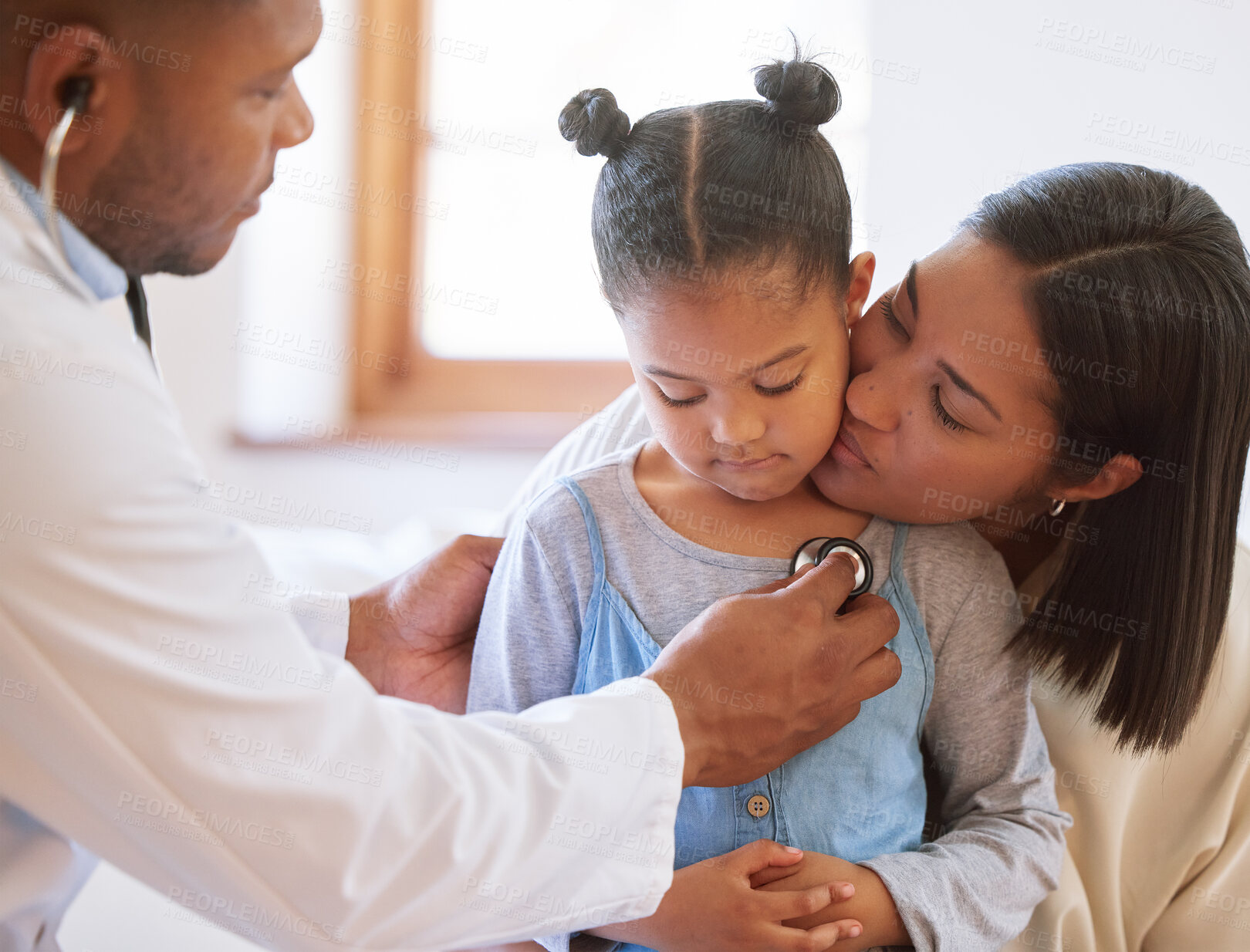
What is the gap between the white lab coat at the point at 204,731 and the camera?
0.74 meters

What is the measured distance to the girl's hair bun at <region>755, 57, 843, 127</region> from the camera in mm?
990

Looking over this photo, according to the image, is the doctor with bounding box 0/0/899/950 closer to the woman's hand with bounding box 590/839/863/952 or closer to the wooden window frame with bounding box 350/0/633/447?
the woman's hand with bounding box 590/839/863/952

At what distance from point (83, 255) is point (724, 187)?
1.87 feet

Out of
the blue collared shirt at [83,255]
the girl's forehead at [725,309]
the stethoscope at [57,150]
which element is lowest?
the girl's forehead at [725,309]

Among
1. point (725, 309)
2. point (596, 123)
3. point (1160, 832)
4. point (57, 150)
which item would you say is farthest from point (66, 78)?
point (1160, 832)

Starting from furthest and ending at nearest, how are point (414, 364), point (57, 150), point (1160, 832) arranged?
1. point (414, 364)
2. point (1160, 832)
3. point (57, 150)

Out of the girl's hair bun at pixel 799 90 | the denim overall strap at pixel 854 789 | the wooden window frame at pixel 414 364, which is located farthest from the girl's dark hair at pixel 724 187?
the wooden window frame at pixel 414 364

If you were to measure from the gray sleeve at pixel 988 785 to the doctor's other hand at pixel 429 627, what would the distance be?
578 millimetres

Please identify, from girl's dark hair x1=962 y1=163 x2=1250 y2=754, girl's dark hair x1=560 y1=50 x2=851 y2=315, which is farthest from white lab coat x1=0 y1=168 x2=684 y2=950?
girl's dark hair x1=962 y1=163 x2=1250 y2=754

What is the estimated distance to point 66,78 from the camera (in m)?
0.80

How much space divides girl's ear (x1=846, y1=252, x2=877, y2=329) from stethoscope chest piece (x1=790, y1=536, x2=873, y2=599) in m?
0.23

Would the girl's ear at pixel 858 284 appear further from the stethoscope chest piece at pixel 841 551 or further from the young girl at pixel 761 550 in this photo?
the stethoscope chest piece at pixel 841 551

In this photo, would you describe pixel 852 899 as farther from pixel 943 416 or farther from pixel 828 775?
pixel 943 416

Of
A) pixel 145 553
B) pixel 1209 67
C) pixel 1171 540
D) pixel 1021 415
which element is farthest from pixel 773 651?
pixel 1209 67
